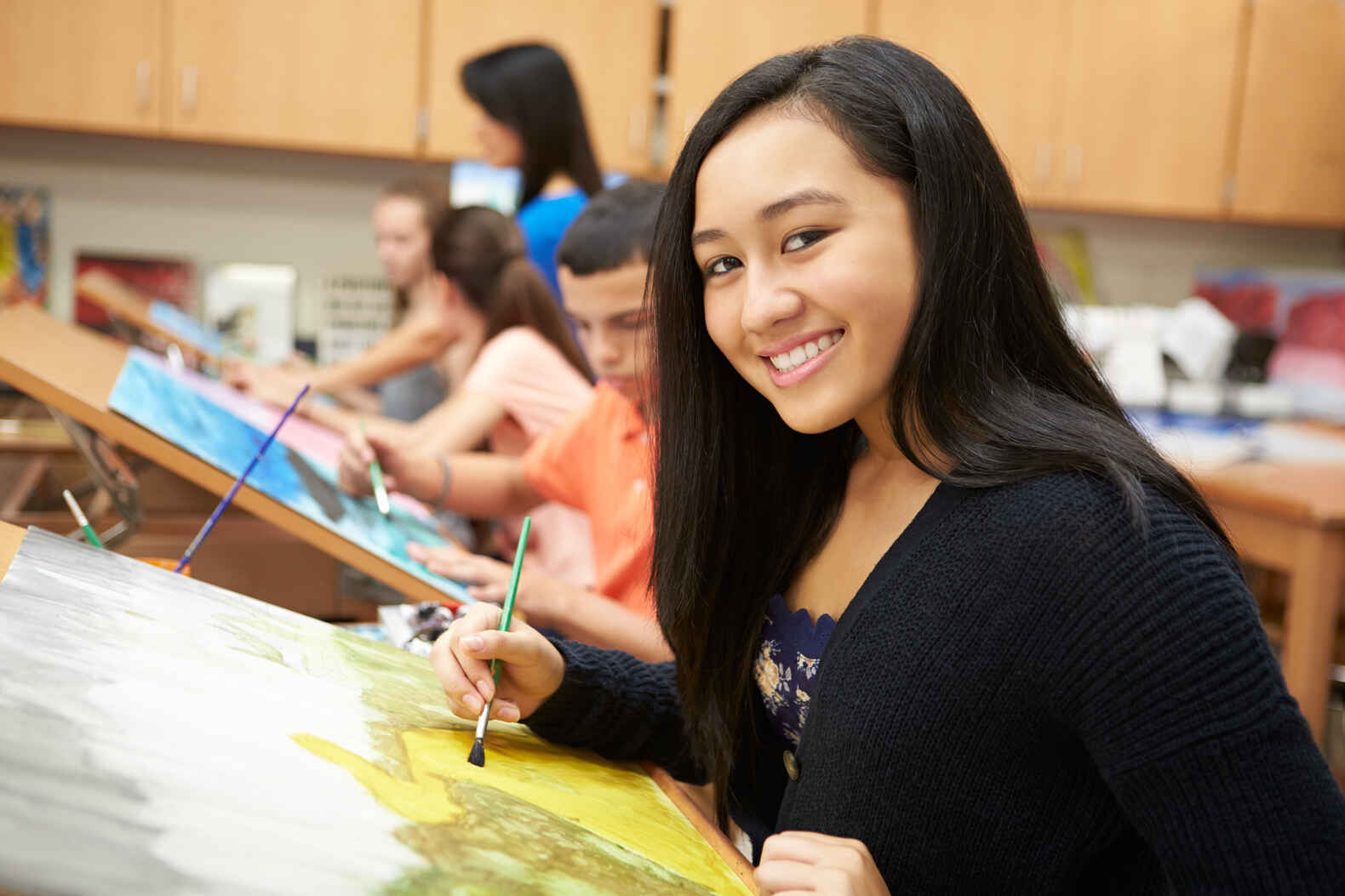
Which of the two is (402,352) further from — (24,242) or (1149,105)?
(1149,105)

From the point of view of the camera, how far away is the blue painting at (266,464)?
113cm

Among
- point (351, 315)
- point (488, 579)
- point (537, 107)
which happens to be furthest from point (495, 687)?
point (351, 315)

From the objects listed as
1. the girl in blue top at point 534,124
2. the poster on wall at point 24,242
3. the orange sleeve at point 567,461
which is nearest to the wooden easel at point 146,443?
the orange sleeve at point 567,461

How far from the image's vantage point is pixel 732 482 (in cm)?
85

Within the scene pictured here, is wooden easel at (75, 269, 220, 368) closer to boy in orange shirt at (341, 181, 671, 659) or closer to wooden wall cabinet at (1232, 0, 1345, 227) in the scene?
boy in orange shirt at (341, 181, 671, 659)

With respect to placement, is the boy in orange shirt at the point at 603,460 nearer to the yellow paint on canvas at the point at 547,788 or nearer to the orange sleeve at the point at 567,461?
the orange sleeve at the point at 567,461

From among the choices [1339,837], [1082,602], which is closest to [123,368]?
[1082,602]

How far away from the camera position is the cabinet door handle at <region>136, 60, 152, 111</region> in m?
2.83

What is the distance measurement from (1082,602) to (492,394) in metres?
1.25

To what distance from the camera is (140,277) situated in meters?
3.18

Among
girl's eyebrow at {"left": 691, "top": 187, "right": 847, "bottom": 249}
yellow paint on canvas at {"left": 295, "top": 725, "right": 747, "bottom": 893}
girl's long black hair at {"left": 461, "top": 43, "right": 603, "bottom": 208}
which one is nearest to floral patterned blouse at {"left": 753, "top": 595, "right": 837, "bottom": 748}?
yellow paint on canvas at {"left": 295, "top": 725, "right": 747, "bottom": 893}

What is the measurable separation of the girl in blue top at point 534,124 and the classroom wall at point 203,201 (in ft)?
3.52

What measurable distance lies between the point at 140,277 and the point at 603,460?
2.28 meters

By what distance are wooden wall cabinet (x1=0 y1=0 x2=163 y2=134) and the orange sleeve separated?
194 cm
